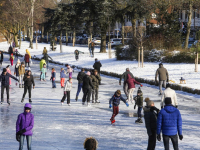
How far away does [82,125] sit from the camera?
12.4 meters

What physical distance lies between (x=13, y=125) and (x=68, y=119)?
198cm

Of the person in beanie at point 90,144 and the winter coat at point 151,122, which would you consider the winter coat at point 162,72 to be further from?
the person in beanie at point 90,144

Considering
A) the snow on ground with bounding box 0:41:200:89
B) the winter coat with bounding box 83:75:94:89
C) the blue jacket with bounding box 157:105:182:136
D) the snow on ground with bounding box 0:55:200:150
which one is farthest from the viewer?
the snow on ground with bounding box 0:41:200:89

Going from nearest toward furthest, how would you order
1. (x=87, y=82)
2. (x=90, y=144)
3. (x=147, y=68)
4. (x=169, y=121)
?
(x=90, y=144) → (x=169, y=121) → (x=87, y=82) → (x=147, y=68)

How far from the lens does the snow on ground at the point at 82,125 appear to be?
9961mm

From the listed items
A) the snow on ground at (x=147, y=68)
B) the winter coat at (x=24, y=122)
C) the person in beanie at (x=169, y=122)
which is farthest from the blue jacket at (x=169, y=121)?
the snow on ground at (x=147, y=68)

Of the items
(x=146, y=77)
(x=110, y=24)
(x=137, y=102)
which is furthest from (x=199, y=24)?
(x=137, y=102)

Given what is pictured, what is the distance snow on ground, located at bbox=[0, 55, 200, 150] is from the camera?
9961mm

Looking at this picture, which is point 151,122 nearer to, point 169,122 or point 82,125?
point 169,122

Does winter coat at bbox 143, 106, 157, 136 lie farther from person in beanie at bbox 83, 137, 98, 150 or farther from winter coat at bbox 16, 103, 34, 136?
person in beanie at bbox 83, 137, 98, 150

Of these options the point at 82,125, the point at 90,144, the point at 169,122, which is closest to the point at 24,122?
the point at 169,122

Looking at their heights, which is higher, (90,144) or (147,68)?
(90,144)

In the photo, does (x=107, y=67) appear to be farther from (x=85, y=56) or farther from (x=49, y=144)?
(x=49, y=144)

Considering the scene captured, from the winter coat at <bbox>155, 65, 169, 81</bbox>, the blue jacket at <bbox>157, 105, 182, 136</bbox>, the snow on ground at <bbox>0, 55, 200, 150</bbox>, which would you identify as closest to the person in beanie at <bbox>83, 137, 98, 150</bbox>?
the blue jacket at <bbox>157, 105, 182, 136</bbox>
